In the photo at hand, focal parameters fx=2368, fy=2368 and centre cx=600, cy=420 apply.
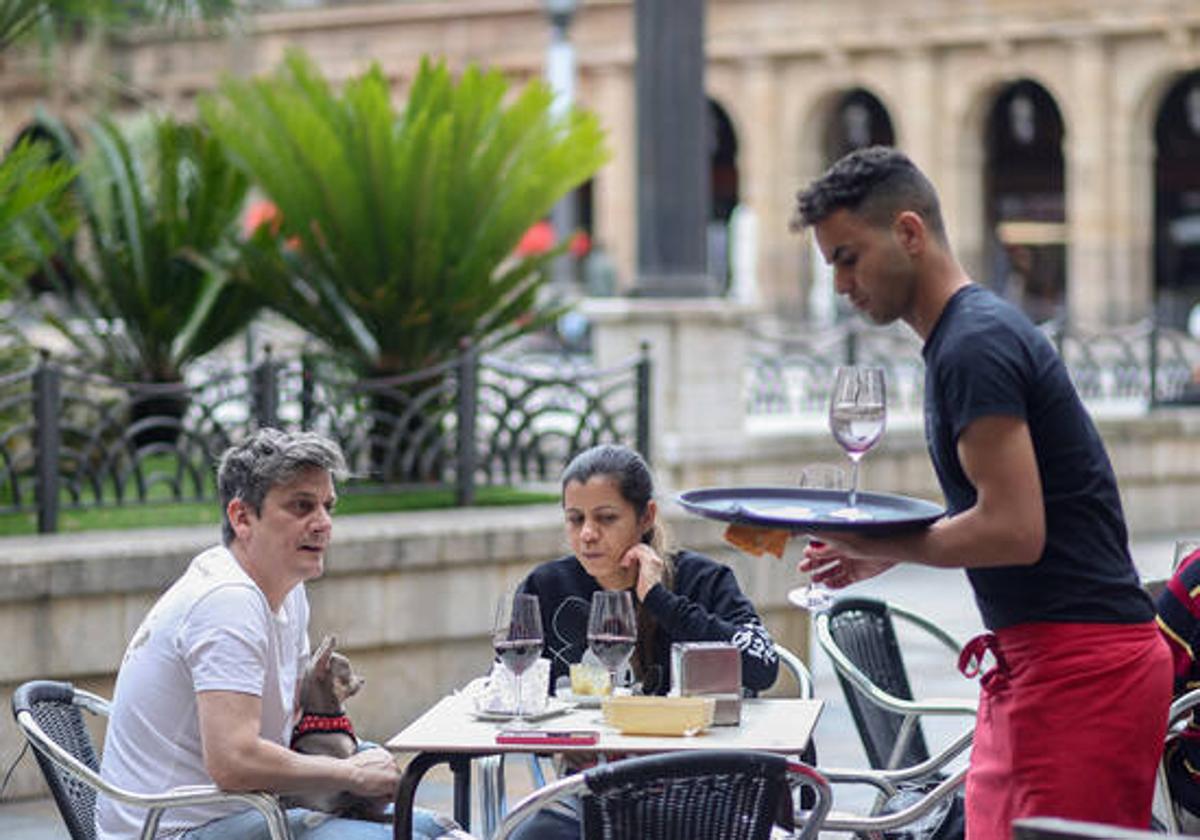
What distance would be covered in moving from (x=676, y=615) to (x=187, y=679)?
1.22m

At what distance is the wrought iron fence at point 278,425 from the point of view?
979 cm

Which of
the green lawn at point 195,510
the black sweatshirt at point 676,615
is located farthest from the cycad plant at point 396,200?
the black sweatshirt at point 676,615

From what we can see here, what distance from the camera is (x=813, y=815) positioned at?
475 centimetres

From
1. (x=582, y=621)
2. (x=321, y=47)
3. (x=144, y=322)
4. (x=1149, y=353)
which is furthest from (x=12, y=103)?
(x=582, y=621)

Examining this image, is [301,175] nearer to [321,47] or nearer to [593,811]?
[593,811]

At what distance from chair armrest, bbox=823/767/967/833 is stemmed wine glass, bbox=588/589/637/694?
22.9 inches

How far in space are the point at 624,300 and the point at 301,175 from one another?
9.92 feet

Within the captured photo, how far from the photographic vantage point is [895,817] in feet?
17.2

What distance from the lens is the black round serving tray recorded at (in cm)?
420

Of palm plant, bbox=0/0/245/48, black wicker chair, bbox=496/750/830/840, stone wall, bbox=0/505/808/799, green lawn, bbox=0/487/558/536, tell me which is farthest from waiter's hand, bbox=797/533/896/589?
palm plant, bbox=0/0/245/48

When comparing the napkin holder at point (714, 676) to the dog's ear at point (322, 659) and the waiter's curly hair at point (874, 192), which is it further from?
the waiter's curly hair at point (874, 192)

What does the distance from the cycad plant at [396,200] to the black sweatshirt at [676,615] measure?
5.81m

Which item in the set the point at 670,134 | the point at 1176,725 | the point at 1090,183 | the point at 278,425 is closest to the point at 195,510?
the point at 278,425

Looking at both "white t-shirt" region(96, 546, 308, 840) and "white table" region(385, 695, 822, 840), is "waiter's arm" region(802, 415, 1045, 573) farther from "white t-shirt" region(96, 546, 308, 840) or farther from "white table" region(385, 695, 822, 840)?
"white t-shirt" region(96, 546, 308, 840)
